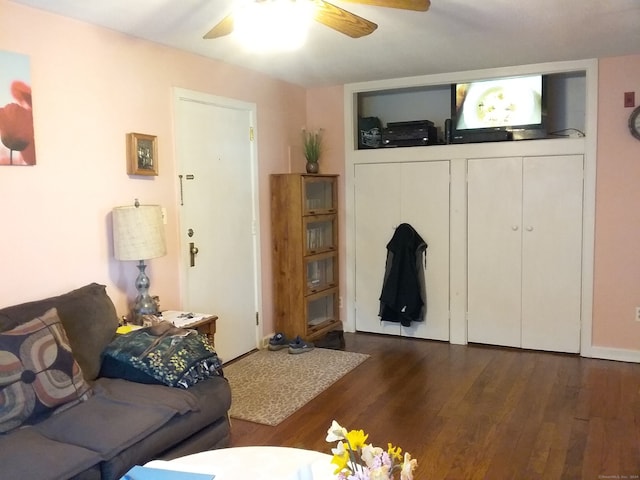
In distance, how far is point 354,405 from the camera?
135 inches

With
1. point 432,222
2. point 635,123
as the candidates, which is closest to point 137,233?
point 432,222

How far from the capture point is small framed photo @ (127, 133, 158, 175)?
3.34 m

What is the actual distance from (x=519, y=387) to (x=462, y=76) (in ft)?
8.16

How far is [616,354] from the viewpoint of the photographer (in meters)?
4.25

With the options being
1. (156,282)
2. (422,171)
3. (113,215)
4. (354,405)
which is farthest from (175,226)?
(422,171)

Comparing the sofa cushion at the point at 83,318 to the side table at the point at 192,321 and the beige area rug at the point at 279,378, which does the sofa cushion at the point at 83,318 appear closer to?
the side table at the point at 192,321

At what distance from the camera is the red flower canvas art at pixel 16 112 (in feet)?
8.69

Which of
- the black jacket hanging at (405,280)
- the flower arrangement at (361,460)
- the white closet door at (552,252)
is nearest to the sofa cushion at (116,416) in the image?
the flower arrangement at (361,460)

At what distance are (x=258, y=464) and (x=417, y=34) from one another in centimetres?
268

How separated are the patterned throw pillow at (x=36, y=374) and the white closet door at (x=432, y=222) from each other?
10.4 feet

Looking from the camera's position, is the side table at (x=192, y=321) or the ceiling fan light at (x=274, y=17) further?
the side table at (x=192, y=321)

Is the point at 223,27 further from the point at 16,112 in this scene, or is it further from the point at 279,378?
the point at 279,378

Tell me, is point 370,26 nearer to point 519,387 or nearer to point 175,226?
point 175,226

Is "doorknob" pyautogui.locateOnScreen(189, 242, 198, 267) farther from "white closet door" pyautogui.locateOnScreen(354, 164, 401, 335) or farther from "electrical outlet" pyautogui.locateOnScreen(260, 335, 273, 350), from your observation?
"white closet door" pyautogui.locateOnScreen(354, 164, 401, 335)
